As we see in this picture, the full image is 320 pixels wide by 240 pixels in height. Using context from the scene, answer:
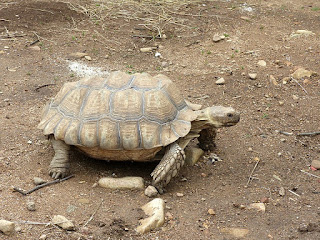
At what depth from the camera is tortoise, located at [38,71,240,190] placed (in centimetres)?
371

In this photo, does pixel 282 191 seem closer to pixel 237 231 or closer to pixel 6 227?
pixel 237 231

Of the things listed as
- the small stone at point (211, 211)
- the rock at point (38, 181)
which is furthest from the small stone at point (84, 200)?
the small stone at point (211, 211)

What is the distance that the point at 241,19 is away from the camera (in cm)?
759

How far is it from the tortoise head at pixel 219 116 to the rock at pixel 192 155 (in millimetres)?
391

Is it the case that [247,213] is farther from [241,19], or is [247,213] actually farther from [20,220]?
[241,19]

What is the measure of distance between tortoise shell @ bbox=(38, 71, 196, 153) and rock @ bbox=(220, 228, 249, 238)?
895mm

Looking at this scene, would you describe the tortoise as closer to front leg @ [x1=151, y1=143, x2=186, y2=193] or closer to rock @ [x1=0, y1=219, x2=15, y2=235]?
front leg @ [x1=151, y1=143, x2=186, y2=193]

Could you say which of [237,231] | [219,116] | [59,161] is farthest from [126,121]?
[237,231]

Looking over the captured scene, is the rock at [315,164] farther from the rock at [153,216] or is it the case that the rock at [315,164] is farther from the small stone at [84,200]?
the small stone at [84,200]

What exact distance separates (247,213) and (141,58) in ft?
11.2

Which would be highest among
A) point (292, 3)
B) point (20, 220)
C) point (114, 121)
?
point (114, 121)

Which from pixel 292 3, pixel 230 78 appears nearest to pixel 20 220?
pixel 230 78

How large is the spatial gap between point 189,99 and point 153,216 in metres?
2.30

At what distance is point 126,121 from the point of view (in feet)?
12.2
